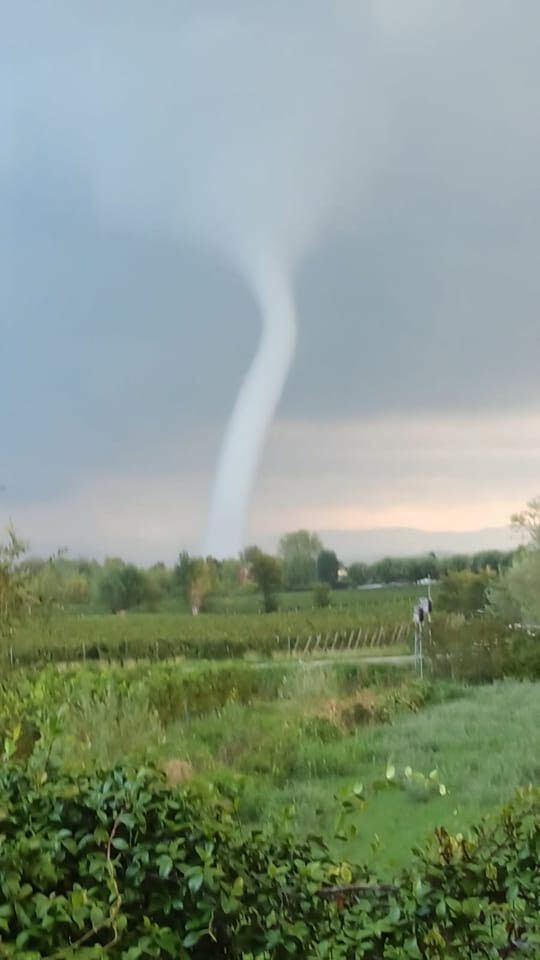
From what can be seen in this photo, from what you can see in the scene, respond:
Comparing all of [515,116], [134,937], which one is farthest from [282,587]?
[515,116]

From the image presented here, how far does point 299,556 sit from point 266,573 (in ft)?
0.23

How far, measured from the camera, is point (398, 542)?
189 centimetres

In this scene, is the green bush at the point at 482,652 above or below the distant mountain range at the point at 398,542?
below

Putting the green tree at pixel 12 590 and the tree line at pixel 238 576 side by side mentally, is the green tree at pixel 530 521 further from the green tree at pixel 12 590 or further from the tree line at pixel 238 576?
the green tree at pixel 12 590

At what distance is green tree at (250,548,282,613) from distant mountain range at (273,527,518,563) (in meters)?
0.11

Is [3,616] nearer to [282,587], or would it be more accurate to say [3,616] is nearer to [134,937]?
[282,587]

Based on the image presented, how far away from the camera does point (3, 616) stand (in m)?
1.85

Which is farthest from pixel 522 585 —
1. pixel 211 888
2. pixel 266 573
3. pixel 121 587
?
pixel 211 888

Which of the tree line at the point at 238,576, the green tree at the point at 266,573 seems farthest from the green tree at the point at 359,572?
the green tree at the point at 266,573

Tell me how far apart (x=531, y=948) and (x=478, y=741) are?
45 cm

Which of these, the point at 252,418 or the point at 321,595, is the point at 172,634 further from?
the point at 252,418

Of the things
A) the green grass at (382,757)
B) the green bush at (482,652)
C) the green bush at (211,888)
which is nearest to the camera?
the green bush at (211,888)

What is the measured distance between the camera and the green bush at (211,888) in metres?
1.25

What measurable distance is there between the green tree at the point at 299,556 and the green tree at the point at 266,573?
16mm
